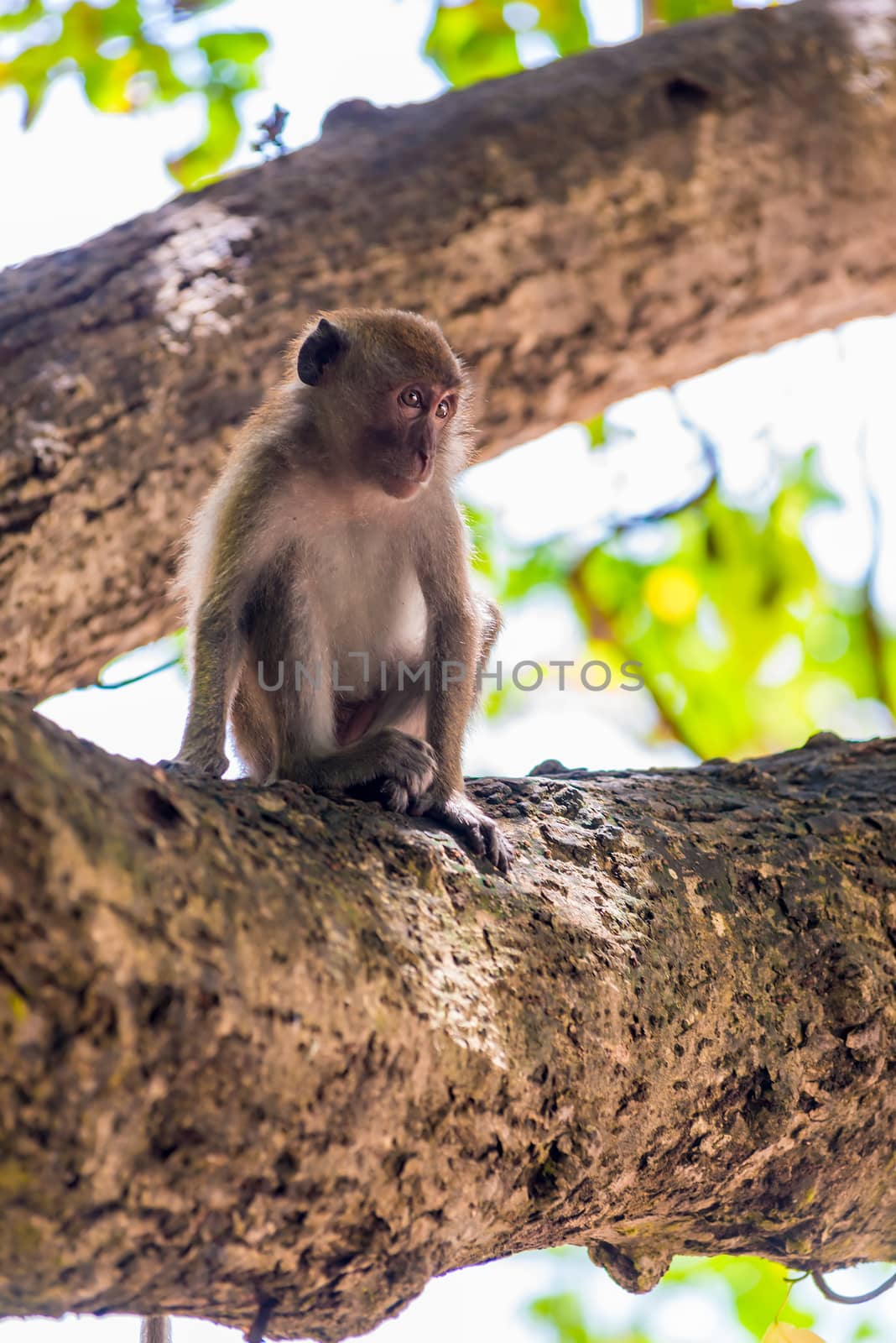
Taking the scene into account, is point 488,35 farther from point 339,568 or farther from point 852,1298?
point 852,1298

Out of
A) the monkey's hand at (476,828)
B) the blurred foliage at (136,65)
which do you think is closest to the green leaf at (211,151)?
the blurred foliage at (136,65)

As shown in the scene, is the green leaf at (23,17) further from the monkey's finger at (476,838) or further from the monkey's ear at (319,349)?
the monkey's finger at (476,838)

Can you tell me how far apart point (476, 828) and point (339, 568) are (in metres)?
1.72

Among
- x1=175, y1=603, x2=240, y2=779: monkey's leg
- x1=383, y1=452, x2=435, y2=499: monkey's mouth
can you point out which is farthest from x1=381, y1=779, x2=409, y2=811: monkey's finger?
x1=383, y1=452, x2=435, y2=499: monkey's mouth

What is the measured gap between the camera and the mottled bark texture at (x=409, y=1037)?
1.83 meters

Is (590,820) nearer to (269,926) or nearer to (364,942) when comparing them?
(364,942)

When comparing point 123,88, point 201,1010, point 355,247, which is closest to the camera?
point 201,1010

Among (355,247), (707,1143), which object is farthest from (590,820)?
(355,247)

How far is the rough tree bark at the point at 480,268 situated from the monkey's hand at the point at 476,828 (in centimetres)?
175

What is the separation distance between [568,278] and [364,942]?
12.5ft

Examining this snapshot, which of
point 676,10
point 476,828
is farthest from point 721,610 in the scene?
point 476,828

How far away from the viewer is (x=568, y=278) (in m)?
5.45

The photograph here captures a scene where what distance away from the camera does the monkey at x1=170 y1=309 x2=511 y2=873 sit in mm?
4223

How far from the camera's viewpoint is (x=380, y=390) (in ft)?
15.6
